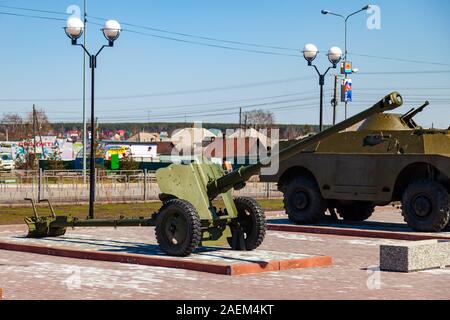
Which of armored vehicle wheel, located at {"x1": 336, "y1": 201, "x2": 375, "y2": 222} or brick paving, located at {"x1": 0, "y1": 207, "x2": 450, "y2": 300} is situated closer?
brick paving, located at {"x1": 0, "y1": 207, "x2": 450, "y2": 300}

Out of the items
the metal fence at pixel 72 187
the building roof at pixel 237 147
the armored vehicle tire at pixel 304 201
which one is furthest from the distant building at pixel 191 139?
the building roof at pixel 237 147

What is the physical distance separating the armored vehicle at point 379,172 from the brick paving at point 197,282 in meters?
4.35

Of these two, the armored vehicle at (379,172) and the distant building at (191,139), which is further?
the armored vehicle at (379,172)

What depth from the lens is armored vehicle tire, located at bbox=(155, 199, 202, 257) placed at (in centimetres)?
1409

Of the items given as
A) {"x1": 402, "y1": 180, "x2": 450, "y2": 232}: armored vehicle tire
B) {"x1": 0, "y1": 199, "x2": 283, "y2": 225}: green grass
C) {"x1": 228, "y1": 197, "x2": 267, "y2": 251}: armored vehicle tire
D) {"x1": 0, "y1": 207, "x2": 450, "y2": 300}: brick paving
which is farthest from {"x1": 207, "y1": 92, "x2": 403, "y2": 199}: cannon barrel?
{"x1": 0, "y1": 199, "x2": 283, "y2": 225}: green grass

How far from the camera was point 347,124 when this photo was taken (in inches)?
535

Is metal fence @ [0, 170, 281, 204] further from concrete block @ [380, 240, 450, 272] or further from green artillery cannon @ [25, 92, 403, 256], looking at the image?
concrete block @ [380, 240, 450, 272]

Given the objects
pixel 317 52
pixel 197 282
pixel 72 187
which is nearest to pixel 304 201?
pixel 317 52

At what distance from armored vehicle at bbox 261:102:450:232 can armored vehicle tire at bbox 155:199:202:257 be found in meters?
7.12

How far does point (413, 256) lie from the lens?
13.7 m

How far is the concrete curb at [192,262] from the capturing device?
43.4ft

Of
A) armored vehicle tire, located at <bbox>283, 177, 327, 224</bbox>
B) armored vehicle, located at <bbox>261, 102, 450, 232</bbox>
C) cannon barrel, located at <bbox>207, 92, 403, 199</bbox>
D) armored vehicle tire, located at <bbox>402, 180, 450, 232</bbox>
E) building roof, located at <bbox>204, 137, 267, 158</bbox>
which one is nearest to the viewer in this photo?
cannon barrel, located at <bbox>207, 92, 403, 199</bbox>

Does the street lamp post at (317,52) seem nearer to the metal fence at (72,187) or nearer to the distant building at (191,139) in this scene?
the distant building at (191,139)

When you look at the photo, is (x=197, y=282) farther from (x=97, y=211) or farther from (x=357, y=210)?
(x=97, y=211)
